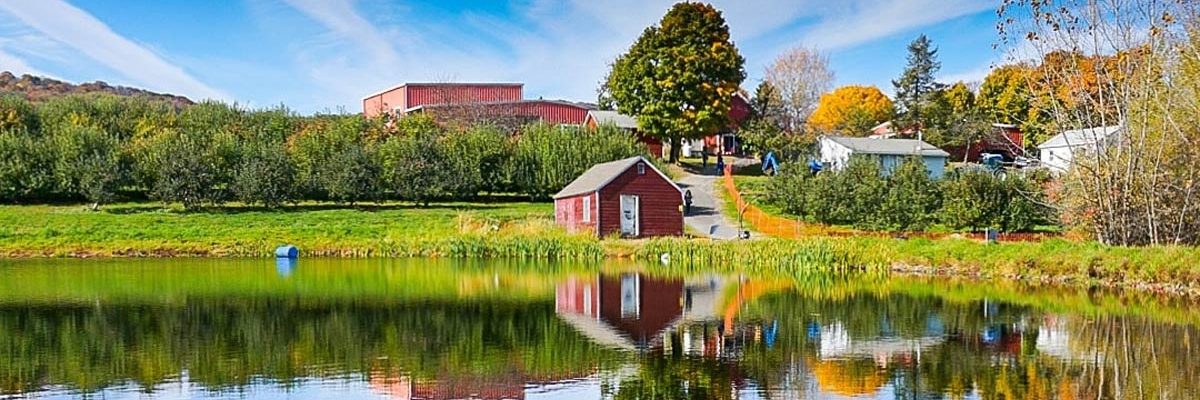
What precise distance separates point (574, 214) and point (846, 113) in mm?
31888

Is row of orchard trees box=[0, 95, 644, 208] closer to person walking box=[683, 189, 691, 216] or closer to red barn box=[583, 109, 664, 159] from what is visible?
red barn box=[583, 109, 664, 159]

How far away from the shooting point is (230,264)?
33469 millimetres

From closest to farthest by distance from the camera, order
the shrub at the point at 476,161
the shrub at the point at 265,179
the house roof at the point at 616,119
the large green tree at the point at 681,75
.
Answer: the shrub at the point at 265,179 < the shrub at the point at 476,161 < the large green tree at the point at 681,75 < the house roof at the point at 616,119

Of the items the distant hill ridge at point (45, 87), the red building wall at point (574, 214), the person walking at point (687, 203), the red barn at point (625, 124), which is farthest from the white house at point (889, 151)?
the distant hill ridge at point (45, 87)

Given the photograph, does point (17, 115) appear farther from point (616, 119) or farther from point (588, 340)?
point (588, 340)

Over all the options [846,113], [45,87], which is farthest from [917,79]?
[45,87]

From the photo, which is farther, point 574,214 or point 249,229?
point 574,214

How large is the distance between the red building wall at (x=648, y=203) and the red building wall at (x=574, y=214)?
0.51 m

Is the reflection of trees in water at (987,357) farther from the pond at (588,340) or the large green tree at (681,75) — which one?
the large green tree at (681,75)

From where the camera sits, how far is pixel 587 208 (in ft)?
134

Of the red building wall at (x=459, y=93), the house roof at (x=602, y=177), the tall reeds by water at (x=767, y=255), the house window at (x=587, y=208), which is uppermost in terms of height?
the red building wall at (x=459, y=93)

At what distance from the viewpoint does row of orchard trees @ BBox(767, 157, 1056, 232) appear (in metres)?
38.2

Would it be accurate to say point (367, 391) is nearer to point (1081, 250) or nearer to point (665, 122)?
point (1081, 250)

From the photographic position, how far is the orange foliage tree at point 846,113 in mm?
68438
